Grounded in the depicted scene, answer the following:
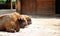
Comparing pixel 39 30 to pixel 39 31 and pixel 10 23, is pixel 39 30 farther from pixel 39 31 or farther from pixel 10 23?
pixel 10 23

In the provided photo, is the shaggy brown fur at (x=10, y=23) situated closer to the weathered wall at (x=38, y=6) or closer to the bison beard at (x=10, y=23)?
the bison beard at (x=10, y=23)

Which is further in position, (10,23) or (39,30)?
(39,30)

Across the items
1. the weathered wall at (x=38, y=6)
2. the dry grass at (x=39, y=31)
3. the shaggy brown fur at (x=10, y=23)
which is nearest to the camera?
the dry grass at (x=39, y=31)

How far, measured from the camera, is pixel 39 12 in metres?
8.22

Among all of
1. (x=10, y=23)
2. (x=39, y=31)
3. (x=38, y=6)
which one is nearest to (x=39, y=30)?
(x=39, y=31)

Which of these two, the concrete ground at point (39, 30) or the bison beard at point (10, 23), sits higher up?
the bison beard at point (10, 23)

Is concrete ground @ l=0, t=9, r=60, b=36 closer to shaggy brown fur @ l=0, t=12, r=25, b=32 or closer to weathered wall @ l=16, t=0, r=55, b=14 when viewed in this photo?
shaggy brown fur @ l=0, t=12, r=25, b=32

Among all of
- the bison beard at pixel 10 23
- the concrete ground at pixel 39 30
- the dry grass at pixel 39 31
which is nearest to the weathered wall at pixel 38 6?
the concrete ground at pixel 39 30

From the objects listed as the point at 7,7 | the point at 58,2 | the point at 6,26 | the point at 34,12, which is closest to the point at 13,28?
the point at 6,26

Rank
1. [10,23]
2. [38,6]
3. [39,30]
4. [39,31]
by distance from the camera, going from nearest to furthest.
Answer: [10,23] → [39,31] → [39,30] → [38,6]

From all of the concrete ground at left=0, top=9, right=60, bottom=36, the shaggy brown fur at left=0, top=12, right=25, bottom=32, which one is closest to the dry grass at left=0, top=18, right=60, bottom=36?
the concrete ground at left=0, top=9, right=60, bottom=36

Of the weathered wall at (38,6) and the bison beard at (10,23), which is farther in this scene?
the weathered wall at (38,6)

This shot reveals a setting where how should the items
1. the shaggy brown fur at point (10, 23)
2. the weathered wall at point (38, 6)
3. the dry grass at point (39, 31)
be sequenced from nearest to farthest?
the dry grass at point (39, 31) → the shaggy brown fur at point (10, 23) → the weathered wall at point (38, 6)

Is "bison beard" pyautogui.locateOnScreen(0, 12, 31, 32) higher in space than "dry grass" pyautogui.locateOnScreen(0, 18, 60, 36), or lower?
higher
